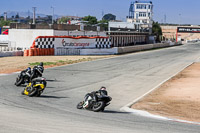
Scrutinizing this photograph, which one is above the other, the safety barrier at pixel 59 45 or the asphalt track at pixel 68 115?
the safety barrier at pixel 59 45

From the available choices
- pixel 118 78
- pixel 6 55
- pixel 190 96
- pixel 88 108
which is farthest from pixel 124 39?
pixel 88 108

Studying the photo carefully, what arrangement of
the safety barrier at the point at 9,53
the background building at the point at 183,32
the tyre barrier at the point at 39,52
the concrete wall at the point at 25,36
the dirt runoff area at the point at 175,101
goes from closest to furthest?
1. the dirt runoff area at the point at 175,101
2. the safety barrier at the point at 9,53
3. the tyre barrier at the point at 39,52
4. the concrete wall at the point at 25,36
5. the background building at the point at 183,32

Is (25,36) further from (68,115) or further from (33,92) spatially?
(68,115)

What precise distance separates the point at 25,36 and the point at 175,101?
3426 centimetres

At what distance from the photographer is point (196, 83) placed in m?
20.5

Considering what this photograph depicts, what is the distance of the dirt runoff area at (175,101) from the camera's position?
12129 mm

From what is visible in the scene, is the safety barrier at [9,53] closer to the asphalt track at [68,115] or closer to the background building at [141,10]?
the asphalt track at [68,115]

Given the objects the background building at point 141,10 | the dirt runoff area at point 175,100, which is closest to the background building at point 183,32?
the background building at point 141,10

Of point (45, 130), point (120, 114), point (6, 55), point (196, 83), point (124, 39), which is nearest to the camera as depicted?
point (45, 130)

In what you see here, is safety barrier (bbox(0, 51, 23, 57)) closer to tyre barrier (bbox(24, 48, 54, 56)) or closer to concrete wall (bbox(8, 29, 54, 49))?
tyre barrier (bbox(24, 48, 54, 56))

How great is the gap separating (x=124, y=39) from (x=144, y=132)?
63.9 metres

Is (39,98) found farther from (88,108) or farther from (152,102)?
(152,102)

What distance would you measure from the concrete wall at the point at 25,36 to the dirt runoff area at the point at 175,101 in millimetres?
28141

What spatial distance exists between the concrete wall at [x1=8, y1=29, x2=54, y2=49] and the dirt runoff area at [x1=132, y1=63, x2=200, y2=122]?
1108 inches
